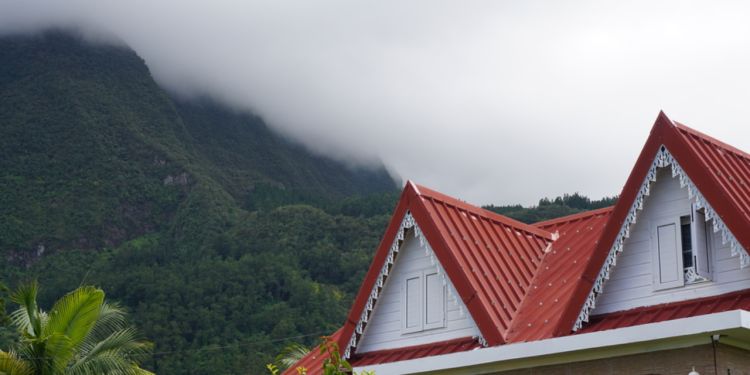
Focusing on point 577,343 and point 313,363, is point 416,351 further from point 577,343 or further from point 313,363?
point 313,363

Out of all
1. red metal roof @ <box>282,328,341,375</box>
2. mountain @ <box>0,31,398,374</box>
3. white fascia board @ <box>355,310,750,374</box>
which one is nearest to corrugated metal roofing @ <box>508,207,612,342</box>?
white fascia board @ <box>355,310,750,374</box>

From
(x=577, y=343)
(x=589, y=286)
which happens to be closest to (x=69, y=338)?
(x=589, y=286)

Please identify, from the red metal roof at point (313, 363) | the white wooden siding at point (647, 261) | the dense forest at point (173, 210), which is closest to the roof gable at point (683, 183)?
the white wooden siding at point (647, 261)

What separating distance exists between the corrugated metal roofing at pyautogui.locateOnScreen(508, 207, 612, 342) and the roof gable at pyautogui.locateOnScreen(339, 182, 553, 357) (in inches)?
7.4

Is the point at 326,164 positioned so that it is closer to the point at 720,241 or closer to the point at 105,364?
the point at 105,364

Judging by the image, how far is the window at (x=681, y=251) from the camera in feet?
54.3

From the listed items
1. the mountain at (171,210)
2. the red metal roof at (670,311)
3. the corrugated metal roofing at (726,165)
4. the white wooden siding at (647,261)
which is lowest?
the mountain at (171,210)

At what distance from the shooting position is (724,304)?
16.1 meters

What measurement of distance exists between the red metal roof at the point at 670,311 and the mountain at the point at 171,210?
3147 centimetres

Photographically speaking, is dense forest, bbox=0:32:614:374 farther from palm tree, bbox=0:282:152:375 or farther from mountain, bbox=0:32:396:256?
palm tree, bbox=0:282:152:375

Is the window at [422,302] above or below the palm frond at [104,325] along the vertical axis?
above

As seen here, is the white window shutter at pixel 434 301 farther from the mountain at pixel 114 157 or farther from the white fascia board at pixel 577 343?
the mountain at pixel 114 157

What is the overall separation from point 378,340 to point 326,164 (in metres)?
173

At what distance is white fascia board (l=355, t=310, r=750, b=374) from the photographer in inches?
595
